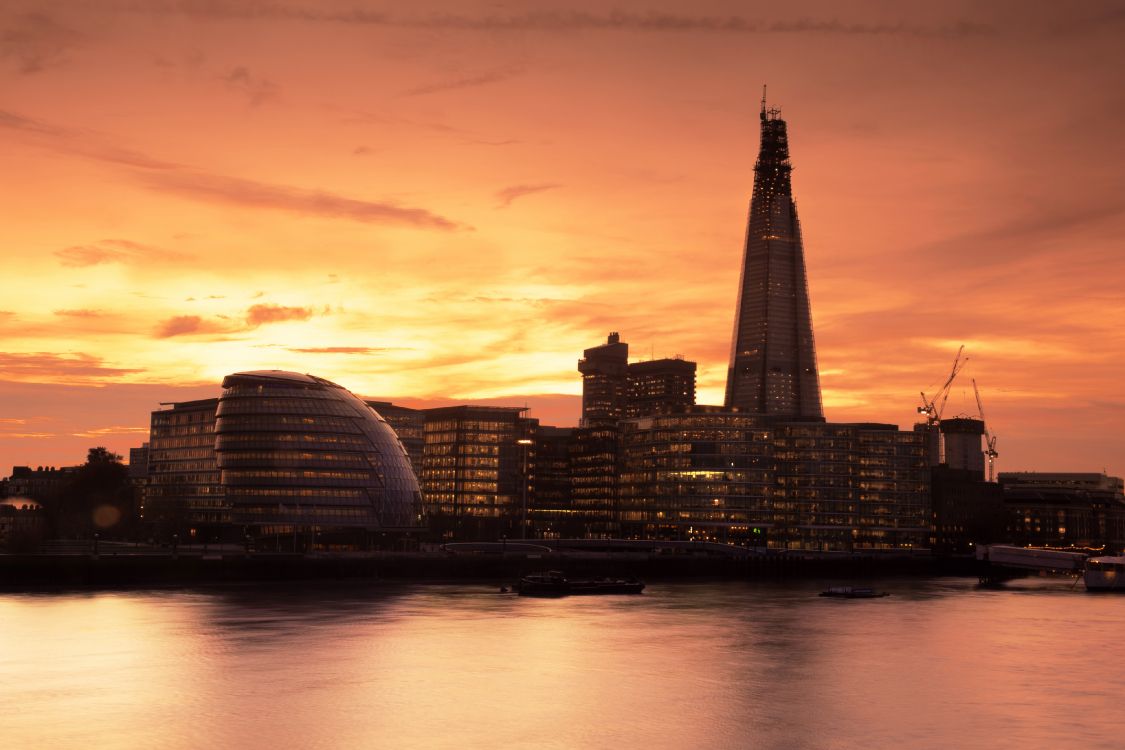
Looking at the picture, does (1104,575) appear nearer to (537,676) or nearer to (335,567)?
(335,567)

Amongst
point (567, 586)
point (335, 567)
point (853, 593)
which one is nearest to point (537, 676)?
point (567, 586)

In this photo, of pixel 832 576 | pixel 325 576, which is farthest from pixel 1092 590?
pixel 325 576

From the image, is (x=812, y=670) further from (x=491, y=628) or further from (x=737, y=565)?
(x=737, y=565)

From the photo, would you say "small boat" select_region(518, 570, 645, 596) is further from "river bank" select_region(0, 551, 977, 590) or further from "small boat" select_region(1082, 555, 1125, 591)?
"small boat" select_region(1082, 555, 1125, 591)

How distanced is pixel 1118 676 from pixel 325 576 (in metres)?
102

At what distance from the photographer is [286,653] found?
7644cm

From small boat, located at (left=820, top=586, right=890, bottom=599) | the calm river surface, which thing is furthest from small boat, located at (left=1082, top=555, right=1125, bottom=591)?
the calm river surface

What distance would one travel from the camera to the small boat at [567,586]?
138m

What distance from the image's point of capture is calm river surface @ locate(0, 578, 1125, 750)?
177ft

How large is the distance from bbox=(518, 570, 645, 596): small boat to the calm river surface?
18490mm

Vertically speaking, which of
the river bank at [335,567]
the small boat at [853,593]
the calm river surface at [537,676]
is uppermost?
the river bank at [335,567]

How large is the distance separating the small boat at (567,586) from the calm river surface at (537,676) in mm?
18490

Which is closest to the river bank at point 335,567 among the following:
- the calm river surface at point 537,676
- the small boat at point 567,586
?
the calm river surface at point 537,676

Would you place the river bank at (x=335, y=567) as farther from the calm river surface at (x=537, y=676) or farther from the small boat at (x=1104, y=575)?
the small boat at (x=1104, y=575)
